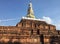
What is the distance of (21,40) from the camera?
18531 mm

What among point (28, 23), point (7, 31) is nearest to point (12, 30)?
point (7, 31)

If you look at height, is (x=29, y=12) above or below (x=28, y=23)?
above

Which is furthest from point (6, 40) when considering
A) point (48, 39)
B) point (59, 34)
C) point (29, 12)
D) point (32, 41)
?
point (29, 12)

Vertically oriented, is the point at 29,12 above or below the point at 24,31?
above

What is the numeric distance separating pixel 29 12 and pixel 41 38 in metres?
16.3

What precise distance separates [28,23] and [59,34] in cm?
467

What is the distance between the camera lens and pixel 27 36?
61.3 feet

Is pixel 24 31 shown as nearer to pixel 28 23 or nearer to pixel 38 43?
pixel 38 43

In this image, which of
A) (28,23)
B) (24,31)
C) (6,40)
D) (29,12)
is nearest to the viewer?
(6,40)

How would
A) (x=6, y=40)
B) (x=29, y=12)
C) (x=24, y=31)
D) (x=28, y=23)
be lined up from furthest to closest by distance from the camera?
1. (x=29, y=12)
2. (x=28, y=23)
3. (x=24, y=31)
4. (x=6, y=40)

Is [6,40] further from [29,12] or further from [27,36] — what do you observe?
[29,12]

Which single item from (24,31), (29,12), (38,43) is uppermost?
(29,12)

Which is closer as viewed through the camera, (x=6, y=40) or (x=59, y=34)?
(x=6, y=40)

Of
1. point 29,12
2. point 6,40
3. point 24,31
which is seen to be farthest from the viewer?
point 29,12
